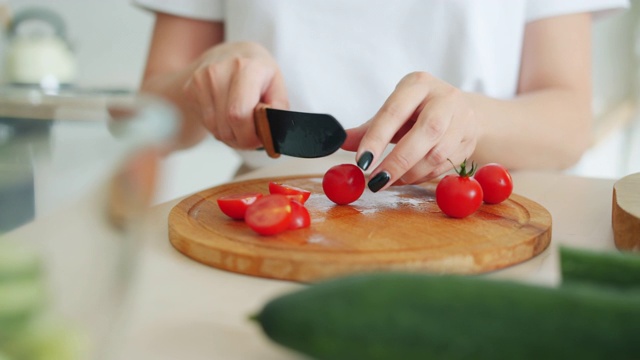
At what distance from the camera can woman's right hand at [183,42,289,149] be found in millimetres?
1018

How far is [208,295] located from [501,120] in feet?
2.48

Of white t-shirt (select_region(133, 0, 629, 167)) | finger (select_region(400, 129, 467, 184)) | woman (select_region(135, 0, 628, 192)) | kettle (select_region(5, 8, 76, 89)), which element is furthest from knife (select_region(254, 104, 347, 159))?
kettle (select_region(5, 8, 76, 89))

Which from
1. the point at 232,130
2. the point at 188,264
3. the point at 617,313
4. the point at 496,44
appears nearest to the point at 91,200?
the point at 617,313

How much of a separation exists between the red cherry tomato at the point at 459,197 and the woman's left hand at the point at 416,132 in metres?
0.09

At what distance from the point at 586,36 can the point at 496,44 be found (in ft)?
0.63

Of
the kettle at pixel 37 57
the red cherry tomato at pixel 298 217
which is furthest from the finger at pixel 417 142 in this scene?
the kettle at pixel 37 57

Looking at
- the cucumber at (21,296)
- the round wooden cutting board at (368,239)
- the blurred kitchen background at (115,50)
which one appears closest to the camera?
the cucumber at (21,296)

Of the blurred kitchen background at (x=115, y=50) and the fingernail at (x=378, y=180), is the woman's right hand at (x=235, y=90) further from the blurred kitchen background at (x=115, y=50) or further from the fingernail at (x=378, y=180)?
the blurred kitchen background at (x=115, y=50)

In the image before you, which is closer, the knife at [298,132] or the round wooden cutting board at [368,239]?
the round wooden cutting board at [368,239]

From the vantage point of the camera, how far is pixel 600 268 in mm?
400

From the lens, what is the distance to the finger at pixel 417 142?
0.88m

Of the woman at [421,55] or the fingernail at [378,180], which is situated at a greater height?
the woman at [421,55]

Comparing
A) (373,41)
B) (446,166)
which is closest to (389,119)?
(446,166)

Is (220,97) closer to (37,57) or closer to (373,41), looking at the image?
(373,41)
